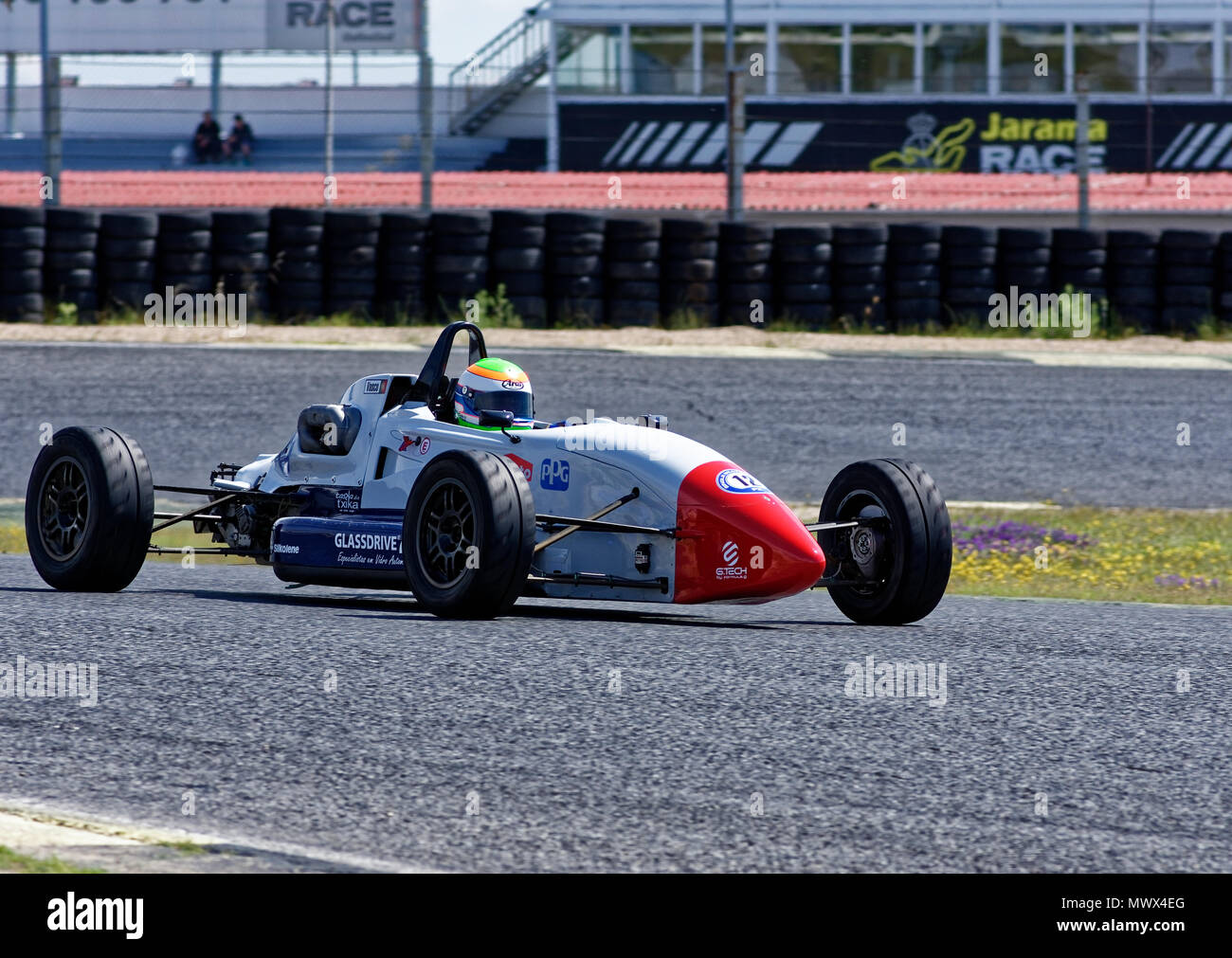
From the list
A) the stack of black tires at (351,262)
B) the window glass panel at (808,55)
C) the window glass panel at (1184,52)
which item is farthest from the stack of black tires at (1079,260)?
the window glass panel at (1184,52)

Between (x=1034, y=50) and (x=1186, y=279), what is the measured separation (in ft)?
59.7

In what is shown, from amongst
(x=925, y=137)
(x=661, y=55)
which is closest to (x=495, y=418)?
(x=925, y=137)

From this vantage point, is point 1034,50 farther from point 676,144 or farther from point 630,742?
point 630,742

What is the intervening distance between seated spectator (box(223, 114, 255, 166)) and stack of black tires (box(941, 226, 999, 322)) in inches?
872

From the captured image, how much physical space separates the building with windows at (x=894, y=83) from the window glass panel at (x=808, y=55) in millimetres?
36

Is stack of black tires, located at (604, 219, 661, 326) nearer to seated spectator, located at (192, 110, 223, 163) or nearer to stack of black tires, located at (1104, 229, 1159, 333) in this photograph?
stack of black tires, located at (1104, 229, 1159, 333)

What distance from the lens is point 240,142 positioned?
39.6 meters

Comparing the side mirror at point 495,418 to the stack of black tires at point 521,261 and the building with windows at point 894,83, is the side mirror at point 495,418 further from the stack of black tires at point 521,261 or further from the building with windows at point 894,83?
the building with windows at point 894,83
